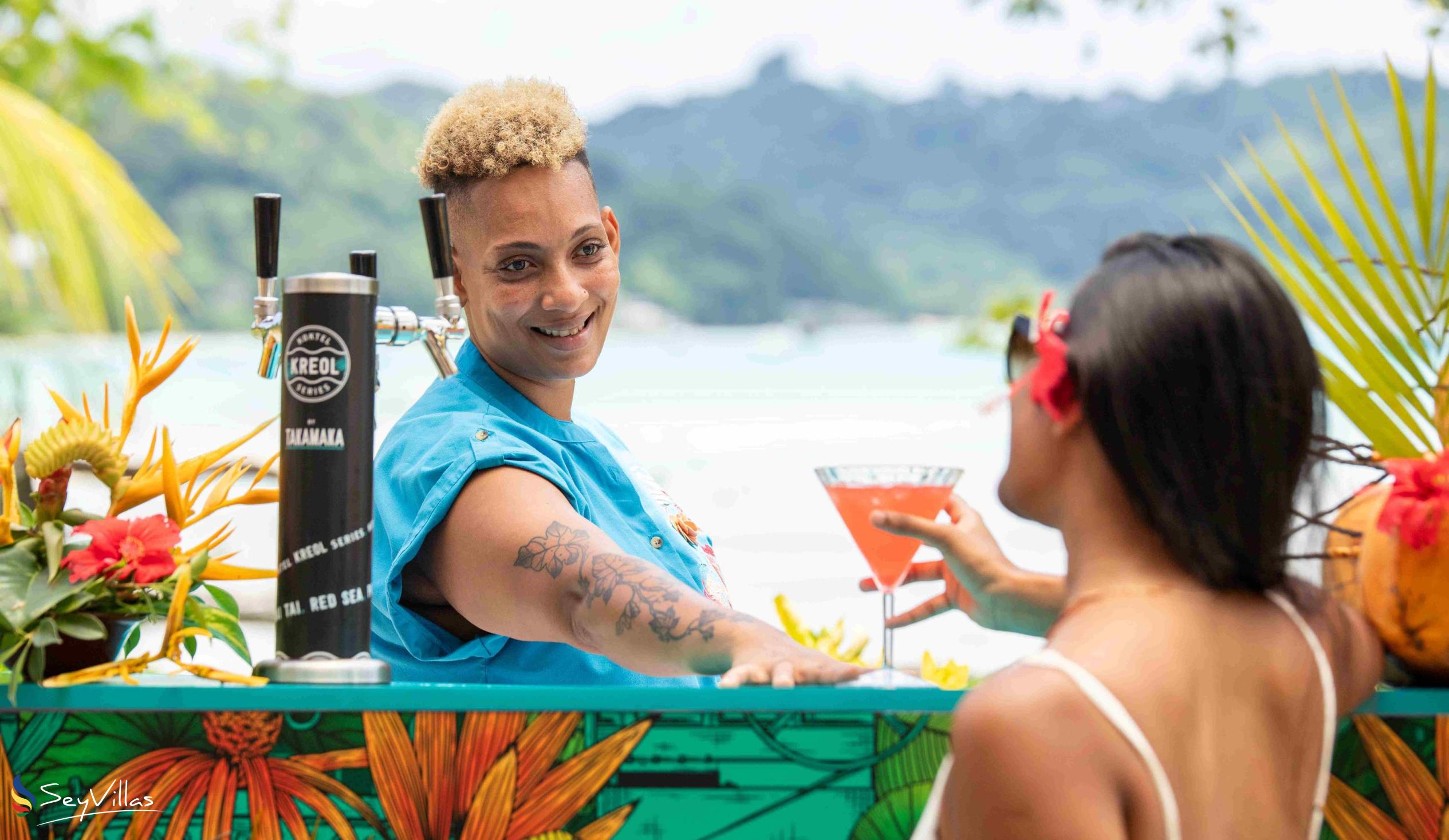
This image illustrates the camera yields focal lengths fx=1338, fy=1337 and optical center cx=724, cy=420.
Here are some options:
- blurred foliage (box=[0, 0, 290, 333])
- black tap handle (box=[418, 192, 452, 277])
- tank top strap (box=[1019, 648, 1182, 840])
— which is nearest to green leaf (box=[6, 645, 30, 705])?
black tap handle (box=[418, 192, 452, 277])

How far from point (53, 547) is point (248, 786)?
0.36 m

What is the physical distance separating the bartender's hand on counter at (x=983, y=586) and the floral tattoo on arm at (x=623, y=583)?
26 centimetres

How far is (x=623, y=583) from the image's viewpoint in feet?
5.41

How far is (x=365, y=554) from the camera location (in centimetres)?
148

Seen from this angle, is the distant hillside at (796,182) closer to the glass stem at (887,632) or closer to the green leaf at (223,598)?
the green leaf at (223,598)

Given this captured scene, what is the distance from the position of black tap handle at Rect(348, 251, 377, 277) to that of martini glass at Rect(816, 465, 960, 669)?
61 centimetres

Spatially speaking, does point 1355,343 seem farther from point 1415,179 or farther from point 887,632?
point 887,632

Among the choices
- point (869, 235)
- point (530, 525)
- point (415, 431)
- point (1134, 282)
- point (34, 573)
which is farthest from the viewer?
point (869, 235)

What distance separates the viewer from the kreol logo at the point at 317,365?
4.74ft

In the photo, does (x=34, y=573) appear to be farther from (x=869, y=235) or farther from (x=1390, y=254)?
(x=869, y=235)

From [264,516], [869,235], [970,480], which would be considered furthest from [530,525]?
[869,235]

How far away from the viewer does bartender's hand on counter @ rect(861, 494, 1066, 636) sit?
1.62m

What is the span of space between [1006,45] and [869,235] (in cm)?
1186

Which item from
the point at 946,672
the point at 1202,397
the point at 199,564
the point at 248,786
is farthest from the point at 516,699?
the point at 946,672
